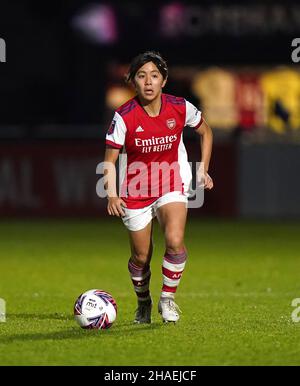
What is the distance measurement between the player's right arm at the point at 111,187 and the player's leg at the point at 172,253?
0.37 meters

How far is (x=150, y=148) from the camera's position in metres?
9.83

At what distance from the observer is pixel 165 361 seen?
8086mm

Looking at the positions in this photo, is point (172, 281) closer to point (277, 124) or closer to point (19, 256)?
point (19, 256)

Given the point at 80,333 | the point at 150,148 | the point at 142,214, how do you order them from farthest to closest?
the point at 142,214
the point at 150,148
the point at 80,333

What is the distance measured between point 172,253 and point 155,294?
9.55ft

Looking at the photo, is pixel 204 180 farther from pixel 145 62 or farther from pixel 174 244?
pixel 145 62

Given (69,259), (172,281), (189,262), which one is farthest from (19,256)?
(172,281)

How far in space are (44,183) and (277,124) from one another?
6694 millimetres
